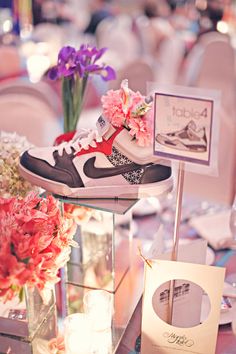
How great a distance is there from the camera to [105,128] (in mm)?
1053

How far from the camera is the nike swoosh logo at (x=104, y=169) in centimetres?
109

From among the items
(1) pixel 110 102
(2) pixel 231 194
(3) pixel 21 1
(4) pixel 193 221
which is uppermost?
(3) pixel 21 1

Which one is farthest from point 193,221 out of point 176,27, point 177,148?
point 176,27

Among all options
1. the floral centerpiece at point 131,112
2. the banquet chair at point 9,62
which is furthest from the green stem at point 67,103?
the banquet chair at point 9,62

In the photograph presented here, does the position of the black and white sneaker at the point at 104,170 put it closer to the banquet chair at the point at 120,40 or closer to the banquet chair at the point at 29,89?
the banquet chair at the point at 29,89

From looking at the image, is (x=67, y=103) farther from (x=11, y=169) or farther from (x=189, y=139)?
(x=189, y=139)

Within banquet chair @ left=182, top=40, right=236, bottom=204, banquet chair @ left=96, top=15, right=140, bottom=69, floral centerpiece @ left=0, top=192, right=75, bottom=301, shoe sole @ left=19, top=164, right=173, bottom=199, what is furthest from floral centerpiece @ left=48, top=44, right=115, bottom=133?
banquet chair @ left=96, top=15, right=140, bottom=69

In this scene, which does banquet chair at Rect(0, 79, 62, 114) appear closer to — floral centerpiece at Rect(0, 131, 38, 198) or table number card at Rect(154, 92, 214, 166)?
floral centerpiece at Rect(0, 131, 38, 198)

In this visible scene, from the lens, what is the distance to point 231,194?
246 centimetres

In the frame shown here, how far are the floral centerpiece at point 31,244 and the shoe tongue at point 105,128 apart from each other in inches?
7.6

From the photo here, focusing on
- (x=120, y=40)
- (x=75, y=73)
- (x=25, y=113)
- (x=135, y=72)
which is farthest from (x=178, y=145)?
(x=120, y=40)

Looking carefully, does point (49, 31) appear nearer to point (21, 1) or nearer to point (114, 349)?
point (21, 1)

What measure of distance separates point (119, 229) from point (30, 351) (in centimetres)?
47

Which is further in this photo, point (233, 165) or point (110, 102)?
point (233, 165)
